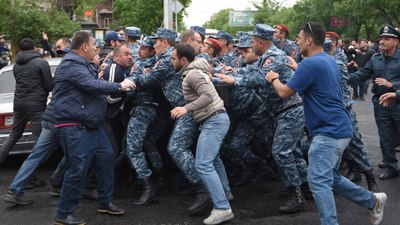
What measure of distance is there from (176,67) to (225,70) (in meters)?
0.74

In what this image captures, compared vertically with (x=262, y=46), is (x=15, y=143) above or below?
below

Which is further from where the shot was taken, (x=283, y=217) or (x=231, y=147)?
(x=231, y=147)

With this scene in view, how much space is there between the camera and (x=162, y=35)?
5496mm

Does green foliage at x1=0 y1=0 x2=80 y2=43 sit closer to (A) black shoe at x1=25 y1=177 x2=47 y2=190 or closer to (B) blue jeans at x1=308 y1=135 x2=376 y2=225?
(A) black shoe at x1=25 y1=177 x2=47 y2=190

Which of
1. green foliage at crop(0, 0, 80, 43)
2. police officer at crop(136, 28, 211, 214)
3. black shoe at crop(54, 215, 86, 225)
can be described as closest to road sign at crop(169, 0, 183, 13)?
police officer at crop(136, 28, 211, 214)

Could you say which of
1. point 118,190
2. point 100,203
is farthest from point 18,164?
point 100,203

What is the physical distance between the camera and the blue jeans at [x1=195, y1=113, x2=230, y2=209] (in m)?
4.75

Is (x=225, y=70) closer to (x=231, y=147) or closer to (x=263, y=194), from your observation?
(x=231, y=147)

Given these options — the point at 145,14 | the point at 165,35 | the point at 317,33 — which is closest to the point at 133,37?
the point at 165,35

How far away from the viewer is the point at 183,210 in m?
5.29

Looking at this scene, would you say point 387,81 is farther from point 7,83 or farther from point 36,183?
point 7,83

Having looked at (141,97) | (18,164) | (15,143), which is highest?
(141,97)

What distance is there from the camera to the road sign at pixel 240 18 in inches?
2968

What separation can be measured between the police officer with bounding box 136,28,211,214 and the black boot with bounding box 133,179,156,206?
57 centimetres
